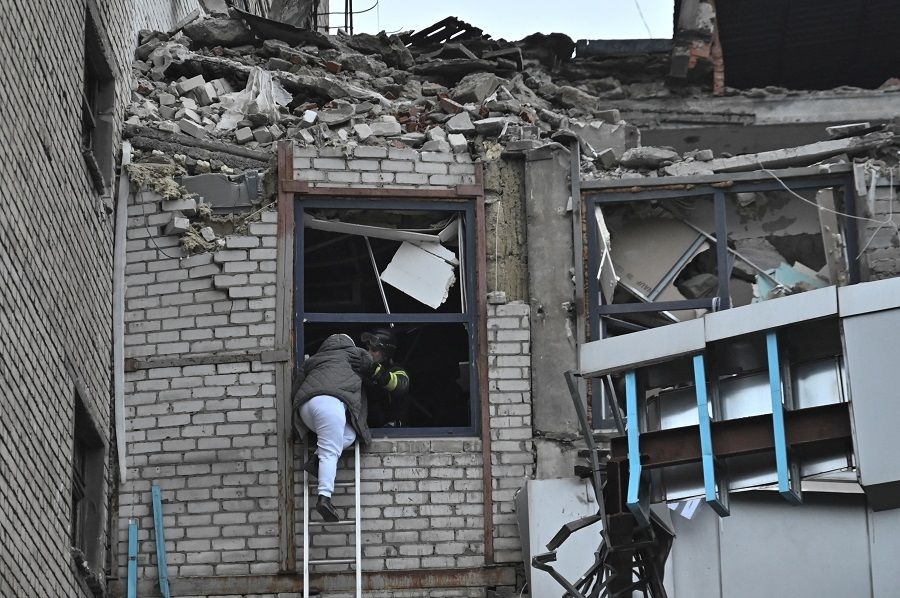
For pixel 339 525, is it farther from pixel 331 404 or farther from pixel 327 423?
pixel 331 404

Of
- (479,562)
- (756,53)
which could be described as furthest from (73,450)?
(756,53)

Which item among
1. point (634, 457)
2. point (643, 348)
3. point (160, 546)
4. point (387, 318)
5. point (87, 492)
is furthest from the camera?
point (387, 318)

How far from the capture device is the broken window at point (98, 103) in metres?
12.2

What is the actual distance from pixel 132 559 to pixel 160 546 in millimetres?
224

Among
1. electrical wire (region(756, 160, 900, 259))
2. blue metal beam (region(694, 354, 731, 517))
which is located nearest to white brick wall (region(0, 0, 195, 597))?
blue metal beam (region(694, 354, 731, 517))

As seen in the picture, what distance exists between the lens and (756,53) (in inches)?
671

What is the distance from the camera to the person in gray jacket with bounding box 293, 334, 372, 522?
470 inches

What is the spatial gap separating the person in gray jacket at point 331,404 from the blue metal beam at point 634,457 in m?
2.77

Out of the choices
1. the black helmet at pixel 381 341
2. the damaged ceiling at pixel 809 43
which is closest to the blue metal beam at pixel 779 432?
the black helmet at pixel 381 341

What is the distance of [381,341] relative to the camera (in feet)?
41.3

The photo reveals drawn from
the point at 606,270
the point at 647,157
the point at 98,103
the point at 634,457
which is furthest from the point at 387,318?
the point at 634,457

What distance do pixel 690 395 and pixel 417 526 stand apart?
3.20m

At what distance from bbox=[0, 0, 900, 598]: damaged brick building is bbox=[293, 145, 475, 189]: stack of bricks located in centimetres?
2

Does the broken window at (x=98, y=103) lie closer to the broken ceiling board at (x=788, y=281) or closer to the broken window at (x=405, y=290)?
the broken window at (x=405, y=290)
